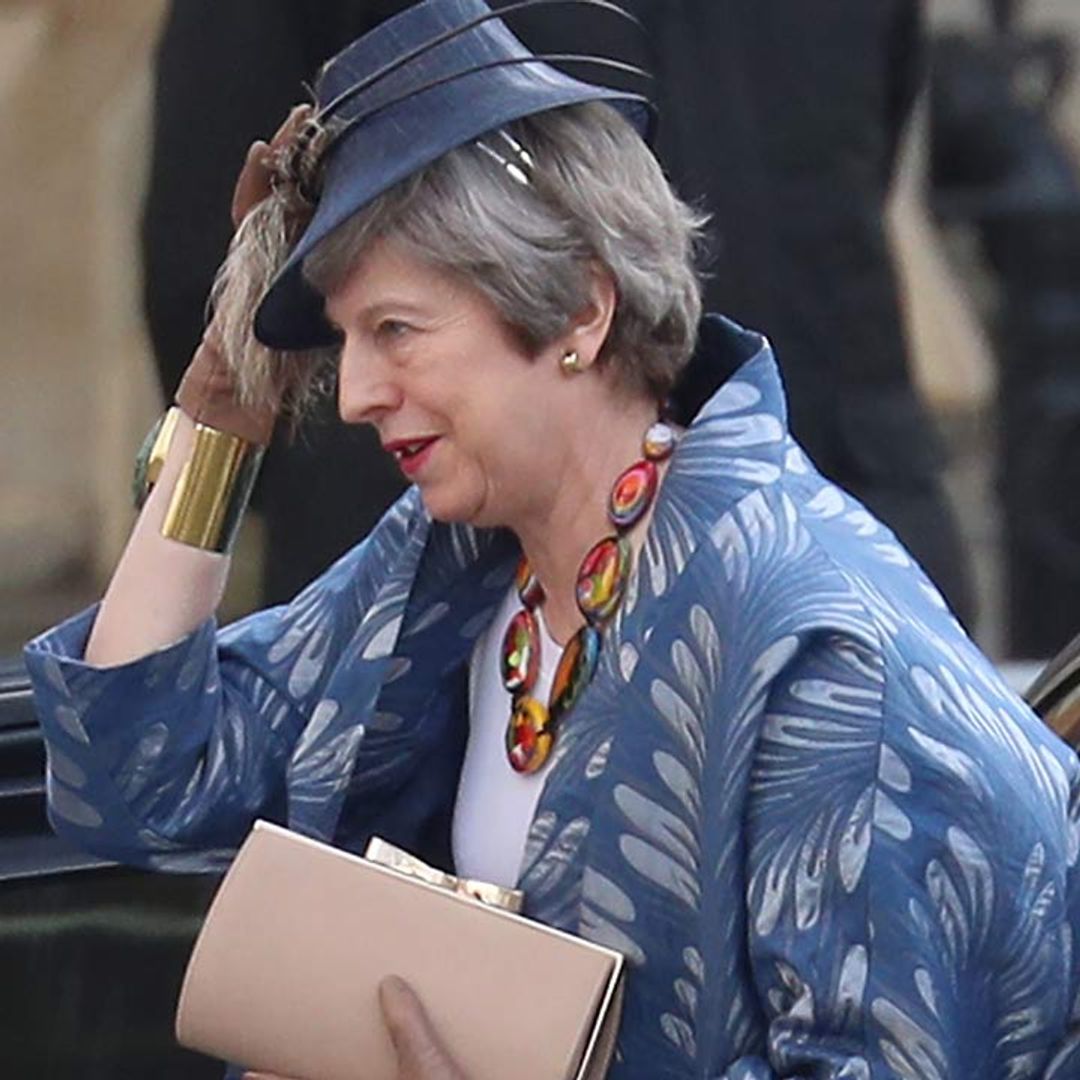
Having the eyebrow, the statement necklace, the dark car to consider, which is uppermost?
the eyebrow

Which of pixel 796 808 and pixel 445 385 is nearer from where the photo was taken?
pixel 796 808

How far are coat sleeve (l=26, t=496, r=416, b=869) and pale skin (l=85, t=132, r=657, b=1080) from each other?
0.92ft

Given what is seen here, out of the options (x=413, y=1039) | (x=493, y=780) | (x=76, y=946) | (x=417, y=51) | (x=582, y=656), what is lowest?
(x=76, y=946)

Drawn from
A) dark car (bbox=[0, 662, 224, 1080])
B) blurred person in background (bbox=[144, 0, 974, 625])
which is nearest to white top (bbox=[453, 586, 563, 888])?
dark car (bbox=[0, 662, 224, 1080])

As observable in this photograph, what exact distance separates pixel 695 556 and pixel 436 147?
0.36 m

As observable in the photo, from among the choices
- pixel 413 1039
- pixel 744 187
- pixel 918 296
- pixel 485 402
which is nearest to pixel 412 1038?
pixel 413 1039

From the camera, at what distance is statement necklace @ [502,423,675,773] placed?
2.68 meters

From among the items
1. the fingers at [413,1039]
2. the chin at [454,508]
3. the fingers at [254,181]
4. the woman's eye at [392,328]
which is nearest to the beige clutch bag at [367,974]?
the fingers at [413,1039]

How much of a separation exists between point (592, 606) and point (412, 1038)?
0.37m

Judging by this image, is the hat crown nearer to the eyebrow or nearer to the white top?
the eyebrow

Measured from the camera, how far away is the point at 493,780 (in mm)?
2814

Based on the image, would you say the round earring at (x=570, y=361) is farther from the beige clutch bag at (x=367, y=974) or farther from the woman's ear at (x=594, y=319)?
the beige clutch bag at (x=367, y=974)

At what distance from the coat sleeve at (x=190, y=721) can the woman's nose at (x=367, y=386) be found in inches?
11.4

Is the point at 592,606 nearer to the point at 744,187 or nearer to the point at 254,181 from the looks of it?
the point at 254,181
